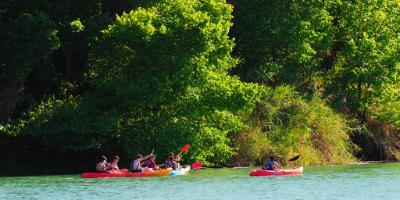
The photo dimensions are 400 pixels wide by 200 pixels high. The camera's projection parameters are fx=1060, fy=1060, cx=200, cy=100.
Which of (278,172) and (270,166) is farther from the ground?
(270,166)

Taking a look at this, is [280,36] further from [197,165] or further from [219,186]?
[219,186]

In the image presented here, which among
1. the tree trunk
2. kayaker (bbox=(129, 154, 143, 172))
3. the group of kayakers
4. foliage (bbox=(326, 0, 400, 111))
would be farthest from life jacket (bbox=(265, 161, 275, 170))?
the tree trunk

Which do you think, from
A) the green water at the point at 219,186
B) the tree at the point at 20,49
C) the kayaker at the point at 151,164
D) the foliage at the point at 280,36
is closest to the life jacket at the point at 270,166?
the green water at the point at 219,186

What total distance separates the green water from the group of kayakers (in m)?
0.97

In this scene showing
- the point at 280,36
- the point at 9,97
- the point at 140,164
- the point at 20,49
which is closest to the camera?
the point at 140,164

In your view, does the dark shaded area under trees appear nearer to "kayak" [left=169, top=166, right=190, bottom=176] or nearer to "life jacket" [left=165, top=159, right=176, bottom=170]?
"life jacket" [left=165, top=159, right=176, bottom=170]

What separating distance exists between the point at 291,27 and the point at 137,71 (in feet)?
38.9

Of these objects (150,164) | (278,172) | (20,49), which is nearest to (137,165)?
(150,164)

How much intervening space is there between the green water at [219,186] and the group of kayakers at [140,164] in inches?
38.3

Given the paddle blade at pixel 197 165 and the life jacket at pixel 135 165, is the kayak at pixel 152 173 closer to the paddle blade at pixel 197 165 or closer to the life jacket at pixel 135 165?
the life jacket at pixel 135 165

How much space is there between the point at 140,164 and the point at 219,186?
790cm

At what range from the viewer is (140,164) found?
50531 mm

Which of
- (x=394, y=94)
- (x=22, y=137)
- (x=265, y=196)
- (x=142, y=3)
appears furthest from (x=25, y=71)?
(x=394, y=94)

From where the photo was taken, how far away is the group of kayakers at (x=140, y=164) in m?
→ 50.2
